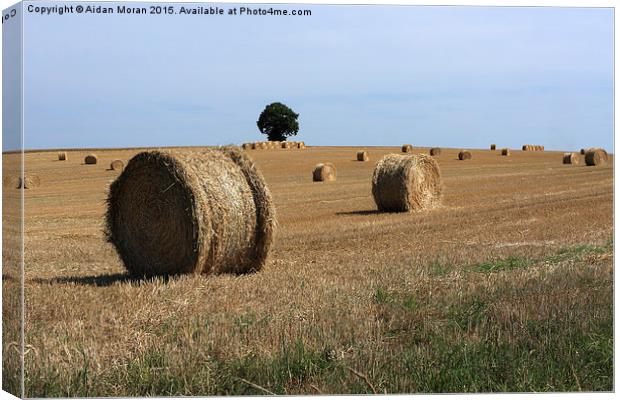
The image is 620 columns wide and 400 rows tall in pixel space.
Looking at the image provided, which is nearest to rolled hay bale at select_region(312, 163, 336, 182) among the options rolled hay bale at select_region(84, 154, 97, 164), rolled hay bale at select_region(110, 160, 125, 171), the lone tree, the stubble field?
rolled hay bale at select_region(110, 160, 125, 171)

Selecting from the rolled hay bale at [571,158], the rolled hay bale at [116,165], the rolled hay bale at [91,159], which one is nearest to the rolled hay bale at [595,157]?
the rolled hay bale at [571,158]

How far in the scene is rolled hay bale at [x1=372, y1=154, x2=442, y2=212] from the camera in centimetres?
1961

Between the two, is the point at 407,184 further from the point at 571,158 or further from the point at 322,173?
the point at 571,158

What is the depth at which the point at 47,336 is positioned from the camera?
20.0 feet

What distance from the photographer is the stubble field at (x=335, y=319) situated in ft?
17.7

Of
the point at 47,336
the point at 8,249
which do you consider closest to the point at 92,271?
the point at 47,336

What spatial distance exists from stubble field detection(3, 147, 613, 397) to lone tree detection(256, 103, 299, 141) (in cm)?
155

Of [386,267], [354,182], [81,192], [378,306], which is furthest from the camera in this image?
[354,182]

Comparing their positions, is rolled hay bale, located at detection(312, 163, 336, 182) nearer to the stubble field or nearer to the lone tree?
the stubble field

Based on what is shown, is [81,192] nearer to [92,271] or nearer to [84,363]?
[92,271]

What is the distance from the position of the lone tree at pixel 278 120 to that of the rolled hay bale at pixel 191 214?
0.80 meters

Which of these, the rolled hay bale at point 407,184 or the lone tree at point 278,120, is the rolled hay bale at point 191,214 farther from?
the rolled hay bale at point 407,184

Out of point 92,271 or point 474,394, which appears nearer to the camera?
point 474,394

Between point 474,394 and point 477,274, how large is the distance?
361 centimetres
